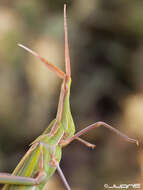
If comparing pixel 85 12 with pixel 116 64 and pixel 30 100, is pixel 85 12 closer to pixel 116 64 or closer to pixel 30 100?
pixel 116 64

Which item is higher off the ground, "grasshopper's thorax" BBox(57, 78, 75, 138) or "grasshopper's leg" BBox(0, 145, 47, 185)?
"grasshopper's thorax" BBox(57, 78, 75, 138)

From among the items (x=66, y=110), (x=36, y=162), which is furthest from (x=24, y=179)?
(x=66, y=110)

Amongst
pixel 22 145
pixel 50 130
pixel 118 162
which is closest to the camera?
pixel 50 130

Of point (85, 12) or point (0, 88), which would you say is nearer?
point (0, 88)

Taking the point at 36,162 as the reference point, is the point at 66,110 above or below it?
above

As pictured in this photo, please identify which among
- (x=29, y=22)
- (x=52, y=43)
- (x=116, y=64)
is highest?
(x=29, y=22)

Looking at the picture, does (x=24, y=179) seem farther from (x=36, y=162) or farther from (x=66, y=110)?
(x=66, y=110)

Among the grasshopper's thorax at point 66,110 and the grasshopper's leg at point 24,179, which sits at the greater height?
the grasshopper's thorax at point 66,110

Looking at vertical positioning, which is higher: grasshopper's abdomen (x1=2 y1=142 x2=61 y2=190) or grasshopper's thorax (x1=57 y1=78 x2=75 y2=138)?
grasshopper's thorax (x1=57 y1=78 x2=75 y2=138)

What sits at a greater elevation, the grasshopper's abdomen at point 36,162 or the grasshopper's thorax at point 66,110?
the grasshopper's thorax at point 66,110

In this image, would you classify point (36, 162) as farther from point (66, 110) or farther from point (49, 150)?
point (66, 110)

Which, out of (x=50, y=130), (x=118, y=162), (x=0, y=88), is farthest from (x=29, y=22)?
(x=50, y=130)
